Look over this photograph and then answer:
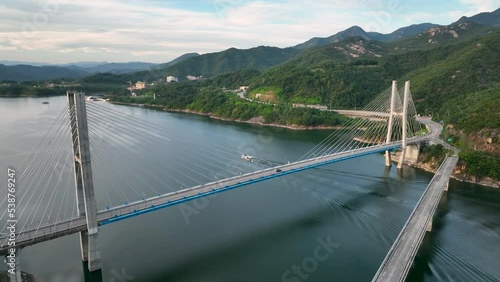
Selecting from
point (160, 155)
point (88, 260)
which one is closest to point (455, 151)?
point (160, 155)

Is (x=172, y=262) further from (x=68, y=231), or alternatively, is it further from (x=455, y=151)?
(x=455, y=151)

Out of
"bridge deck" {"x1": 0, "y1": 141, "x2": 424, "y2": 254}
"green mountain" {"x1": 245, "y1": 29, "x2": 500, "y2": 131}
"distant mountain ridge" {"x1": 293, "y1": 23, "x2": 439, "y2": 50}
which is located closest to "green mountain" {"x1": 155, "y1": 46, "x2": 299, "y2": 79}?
"distant mountain ridge" {"x1": 293, "y1": 23, "x2": 439, "y2": 50}

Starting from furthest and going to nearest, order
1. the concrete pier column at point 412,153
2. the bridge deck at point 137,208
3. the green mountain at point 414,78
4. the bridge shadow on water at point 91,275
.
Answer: the green mountain at point 414,78 < the concrete pier column at point 412,153 < the bridge shadow on water at point 91,275 < the bridge deck at point 137,208

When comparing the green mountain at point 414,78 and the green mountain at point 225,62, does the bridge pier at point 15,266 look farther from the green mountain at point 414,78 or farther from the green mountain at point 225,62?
the green mountain at point 225,62

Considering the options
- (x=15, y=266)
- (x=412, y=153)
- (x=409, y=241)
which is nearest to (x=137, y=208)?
(x=15, y=266)

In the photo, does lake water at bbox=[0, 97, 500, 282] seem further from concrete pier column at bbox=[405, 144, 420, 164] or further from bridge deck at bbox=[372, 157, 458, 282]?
concrete pier column at bbox=[405, 144, 420, 164]

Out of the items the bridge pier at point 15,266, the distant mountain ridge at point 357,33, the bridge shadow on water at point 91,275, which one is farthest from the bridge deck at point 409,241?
the distant mountain ridge at point 357,33

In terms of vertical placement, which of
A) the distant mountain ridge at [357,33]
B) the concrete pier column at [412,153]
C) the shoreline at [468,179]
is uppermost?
the distant mountain ridge at [357,33]
